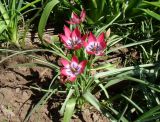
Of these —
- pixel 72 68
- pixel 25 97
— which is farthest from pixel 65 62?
pixel 25 97

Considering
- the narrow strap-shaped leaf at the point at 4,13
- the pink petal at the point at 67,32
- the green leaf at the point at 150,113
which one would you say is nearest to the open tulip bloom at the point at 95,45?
the pink petal at the point at 67,32

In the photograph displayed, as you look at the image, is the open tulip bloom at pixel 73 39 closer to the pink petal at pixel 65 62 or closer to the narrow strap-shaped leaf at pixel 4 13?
the pink petal at pixel 65 62

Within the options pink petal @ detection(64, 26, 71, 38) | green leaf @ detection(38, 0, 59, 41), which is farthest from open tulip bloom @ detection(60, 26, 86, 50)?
green leaf @ detection(38, 0, 59, 41)

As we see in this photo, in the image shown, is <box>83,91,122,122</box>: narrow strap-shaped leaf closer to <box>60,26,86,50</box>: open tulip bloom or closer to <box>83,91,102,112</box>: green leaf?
<box>83,91,102,112</box>: green leaf

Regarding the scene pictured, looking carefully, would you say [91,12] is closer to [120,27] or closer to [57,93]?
[120,27]

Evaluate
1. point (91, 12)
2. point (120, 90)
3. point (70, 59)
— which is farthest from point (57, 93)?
point (91, 12)
